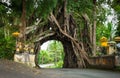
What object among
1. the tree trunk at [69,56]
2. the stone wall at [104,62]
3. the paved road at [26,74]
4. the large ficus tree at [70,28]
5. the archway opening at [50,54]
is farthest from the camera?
the archway opening at [50,54]

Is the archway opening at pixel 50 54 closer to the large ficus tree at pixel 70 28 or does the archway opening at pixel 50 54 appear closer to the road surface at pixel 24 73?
the large ficus tree at pixel 70 28

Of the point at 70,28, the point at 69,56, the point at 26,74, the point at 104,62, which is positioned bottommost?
the point at 26,74

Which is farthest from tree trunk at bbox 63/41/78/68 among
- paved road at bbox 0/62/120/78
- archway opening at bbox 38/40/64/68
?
archway opening at bbox 38/40/64/68

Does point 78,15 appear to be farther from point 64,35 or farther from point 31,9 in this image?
point 31,9

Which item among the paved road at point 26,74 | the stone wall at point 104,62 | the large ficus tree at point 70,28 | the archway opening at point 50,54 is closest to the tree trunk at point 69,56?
the large ficus tree at point 70,28

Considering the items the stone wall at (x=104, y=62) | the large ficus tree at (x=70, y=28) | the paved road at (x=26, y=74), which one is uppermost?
the large ficus tree at (x=70, y=28)

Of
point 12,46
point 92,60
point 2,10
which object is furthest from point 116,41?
point 12,46

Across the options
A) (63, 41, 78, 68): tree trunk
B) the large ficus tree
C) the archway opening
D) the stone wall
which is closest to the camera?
the stone wall

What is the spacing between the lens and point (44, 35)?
60.6 feet

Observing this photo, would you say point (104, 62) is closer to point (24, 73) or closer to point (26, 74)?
point (24, 73)

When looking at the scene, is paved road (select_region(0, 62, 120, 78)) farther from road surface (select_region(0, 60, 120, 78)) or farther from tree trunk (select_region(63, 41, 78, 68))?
tree trunk (select_region(63, 41, 78, 68))

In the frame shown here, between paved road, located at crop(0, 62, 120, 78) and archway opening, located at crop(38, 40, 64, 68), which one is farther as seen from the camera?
archway opening, located at crop(38, 40, 64, 68)

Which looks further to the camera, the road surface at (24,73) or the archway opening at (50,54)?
the archway opening at (50,54)

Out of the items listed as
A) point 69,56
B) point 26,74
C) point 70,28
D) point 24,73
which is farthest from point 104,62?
point 26,74
